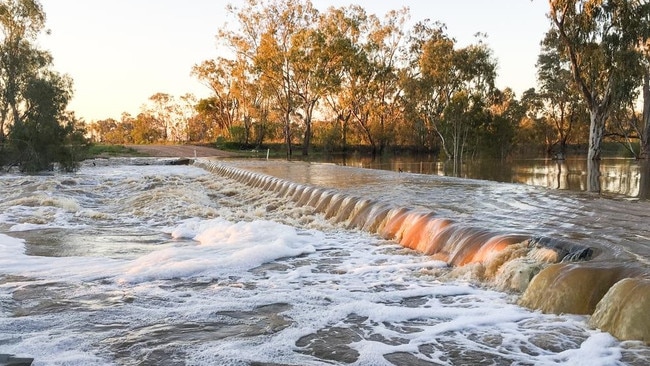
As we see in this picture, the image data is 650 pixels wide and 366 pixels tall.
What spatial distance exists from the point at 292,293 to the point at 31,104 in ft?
81.7

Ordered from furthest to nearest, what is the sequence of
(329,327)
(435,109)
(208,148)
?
(208,148) → (435,109) → (329,327)

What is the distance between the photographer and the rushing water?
3172 millimetres

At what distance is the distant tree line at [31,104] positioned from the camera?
878 inches

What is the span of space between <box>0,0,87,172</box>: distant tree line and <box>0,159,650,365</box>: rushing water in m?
14.7

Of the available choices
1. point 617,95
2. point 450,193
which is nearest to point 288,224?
point 450,193

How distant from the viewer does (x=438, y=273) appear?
16.6 feet

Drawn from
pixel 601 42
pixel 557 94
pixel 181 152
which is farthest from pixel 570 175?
pixel 181 152

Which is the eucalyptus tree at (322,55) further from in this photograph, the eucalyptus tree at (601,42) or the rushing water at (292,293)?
the rushing water at (292,293)

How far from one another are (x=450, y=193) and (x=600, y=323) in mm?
6613

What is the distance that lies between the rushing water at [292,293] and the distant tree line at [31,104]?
48.4 ft

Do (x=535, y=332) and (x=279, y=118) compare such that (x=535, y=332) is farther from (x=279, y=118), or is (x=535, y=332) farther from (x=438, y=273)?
(x=279, y=118)

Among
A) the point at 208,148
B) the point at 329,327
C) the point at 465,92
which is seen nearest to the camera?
the point at 329,327

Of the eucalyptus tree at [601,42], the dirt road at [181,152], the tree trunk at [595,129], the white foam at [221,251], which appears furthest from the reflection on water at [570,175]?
the dirt road at [181,152]

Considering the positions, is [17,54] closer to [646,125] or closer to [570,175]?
[570,175]
